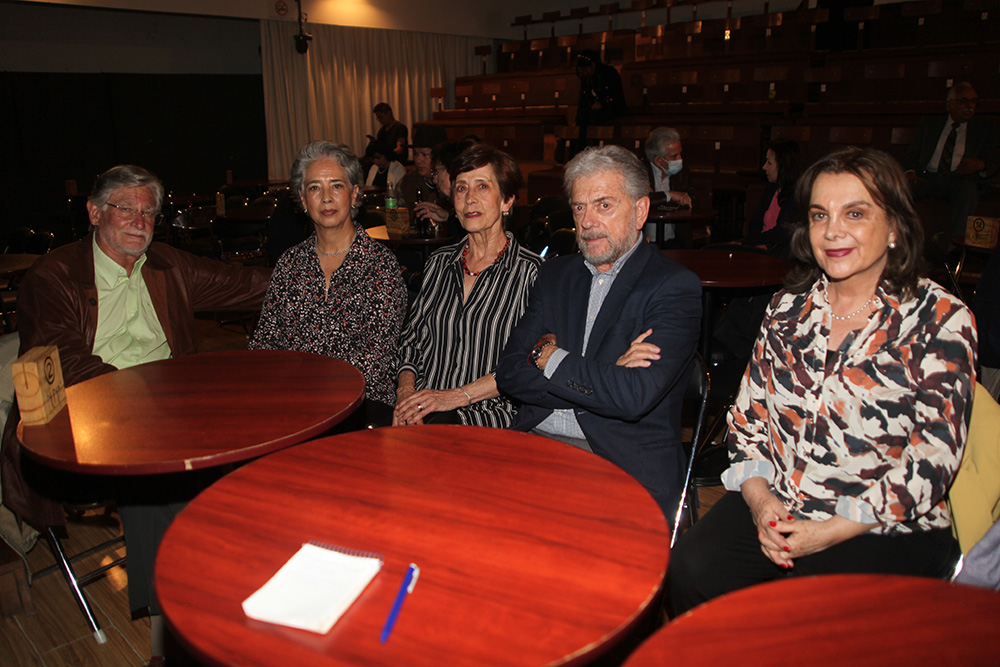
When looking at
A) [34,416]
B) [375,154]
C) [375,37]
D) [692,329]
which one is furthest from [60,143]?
[692,329]

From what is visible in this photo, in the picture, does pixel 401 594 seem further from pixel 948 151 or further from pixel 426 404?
pixel 948 151

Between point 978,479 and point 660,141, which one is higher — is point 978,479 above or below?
below

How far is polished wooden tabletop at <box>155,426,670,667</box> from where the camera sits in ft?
2.96

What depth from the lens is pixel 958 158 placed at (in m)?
6.27

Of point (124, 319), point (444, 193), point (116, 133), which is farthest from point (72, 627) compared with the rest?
point (116, 133)

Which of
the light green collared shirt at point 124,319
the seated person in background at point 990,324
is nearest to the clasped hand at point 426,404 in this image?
the light green collared shirt at point 124,319

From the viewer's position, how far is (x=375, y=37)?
12695mm

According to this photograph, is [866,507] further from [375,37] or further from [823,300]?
[375,37]

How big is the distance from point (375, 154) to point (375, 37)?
241 inches

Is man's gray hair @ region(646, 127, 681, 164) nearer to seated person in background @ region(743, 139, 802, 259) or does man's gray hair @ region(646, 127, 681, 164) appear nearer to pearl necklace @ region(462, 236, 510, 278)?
seated person in background @ region(743, 139, 802, 259)

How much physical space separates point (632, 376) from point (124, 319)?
1.81 meters

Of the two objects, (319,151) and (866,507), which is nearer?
(866,507)

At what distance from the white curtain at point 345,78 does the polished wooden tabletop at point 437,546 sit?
1141 centimetres

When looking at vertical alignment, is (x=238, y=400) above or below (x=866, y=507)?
above
